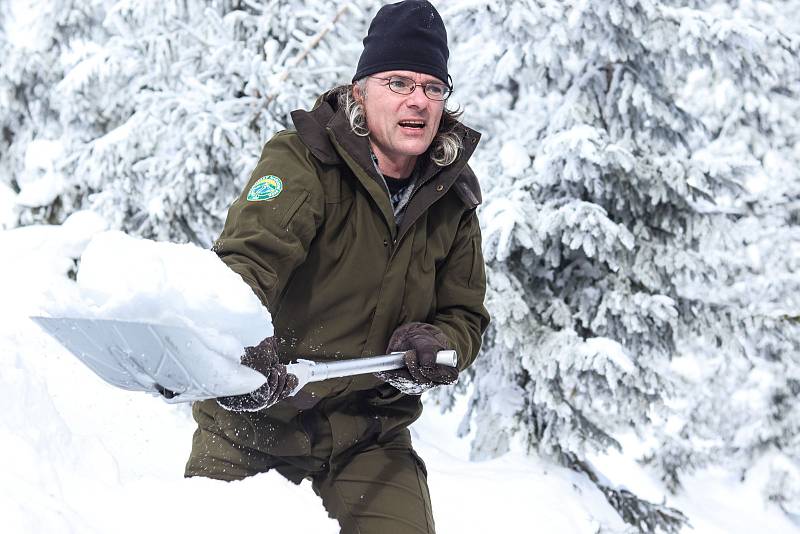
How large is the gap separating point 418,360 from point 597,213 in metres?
4.21

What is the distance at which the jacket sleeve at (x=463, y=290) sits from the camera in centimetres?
320

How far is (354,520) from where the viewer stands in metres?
2.89

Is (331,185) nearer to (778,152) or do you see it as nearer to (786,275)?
(786,275)

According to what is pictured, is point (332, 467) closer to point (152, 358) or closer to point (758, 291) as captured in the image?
point (152, 358)

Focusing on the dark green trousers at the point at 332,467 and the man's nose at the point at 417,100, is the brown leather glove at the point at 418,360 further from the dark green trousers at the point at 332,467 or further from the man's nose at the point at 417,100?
the man's nose at the point at 417,100

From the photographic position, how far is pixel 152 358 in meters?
1.96

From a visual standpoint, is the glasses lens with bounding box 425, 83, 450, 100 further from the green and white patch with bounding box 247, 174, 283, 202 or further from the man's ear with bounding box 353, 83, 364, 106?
the green and white patch with bounding box 247, 174, 283, 202

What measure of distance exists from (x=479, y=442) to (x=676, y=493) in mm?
10110

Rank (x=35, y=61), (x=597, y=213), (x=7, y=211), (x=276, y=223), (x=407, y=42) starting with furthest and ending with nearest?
1. (x=35, y=61)
2. (x=7, y=211)
3. (x=597, y=213)
4. (x=407, y=42)
5. (x=276, y=223)

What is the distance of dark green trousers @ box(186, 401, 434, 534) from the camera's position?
2881 millimetres

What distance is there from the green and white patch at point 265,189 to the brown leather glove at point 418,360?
684 mm

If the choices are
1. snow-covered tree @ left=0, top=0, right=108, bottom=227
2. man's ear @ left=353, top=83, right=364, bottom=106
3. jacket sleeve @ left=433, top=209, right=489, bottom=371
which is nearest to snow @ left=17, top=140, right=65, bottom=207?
snow-covered tree @ left=0, top=0, right=108, bottom=227

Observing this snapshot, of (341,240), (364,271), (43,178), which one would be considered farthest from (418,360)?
(43,178)

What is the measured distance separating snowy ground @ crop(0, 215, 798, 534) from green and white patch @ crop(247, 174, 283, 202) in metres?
0.64
